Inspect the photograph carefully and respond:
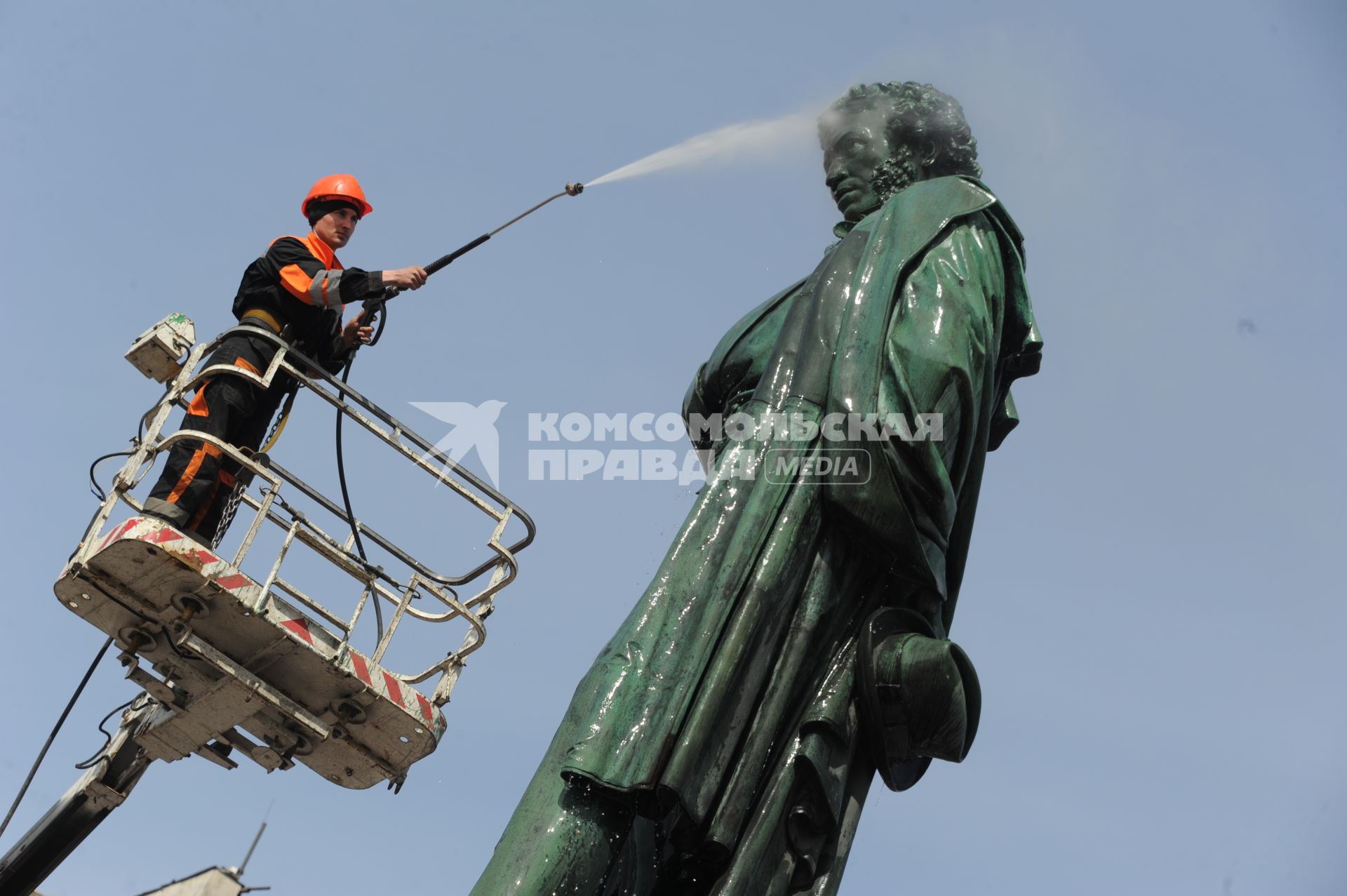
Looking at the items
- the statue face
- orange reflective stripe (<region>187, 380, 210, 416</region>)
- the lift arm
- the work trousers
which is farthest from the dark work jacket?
the statue face

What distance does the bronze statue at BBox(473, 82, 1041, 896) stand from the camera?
20.8 ft

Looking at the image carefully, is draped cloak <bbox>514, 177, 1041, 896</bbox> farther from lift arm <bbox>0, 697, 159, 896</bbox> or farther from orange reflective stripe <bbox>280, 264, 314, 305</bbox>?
lift arm <bbox>0, 697, 159, 896</bbox>

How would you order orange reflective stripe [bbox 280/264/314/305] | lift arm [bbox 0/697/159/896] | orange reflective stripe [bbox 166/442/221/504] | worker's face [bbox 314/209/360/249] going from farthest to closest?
worker's face [bbox 314/209/360/249]
lift arm [bbox 0/697/159/896]
orange reflective stripe [bbox 280/264/314/305]
orange reflective stripe [bbox 166/442/221/504]

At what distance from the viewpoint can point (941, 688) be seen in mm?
6918

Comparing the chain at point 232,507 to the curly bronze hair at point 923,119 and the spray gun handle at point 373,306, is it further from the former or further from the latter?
the curly bronze hair at point 923,119

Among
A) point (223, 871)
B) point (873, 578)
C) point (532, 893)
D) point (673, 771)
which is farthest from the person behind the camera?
point (223, 871)

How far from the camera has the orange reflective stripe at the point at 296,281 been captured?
12.4m

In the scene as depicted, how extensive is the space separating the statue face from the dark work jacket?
4.54m

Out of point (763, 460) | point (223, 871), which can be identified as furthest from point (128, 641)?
point (223, 871)

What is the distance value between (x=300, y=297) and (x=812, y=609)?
6.43 meters

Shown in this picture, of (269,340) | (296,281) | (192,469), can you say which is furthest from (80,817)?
(296,281)

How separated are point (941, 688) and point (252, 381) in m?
6.37

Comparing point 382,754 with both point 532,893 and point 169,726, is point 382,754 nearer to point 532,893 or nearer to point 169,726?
point 169,726

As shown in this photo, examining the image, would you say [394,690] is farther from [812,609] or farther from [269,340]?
[812,609]
